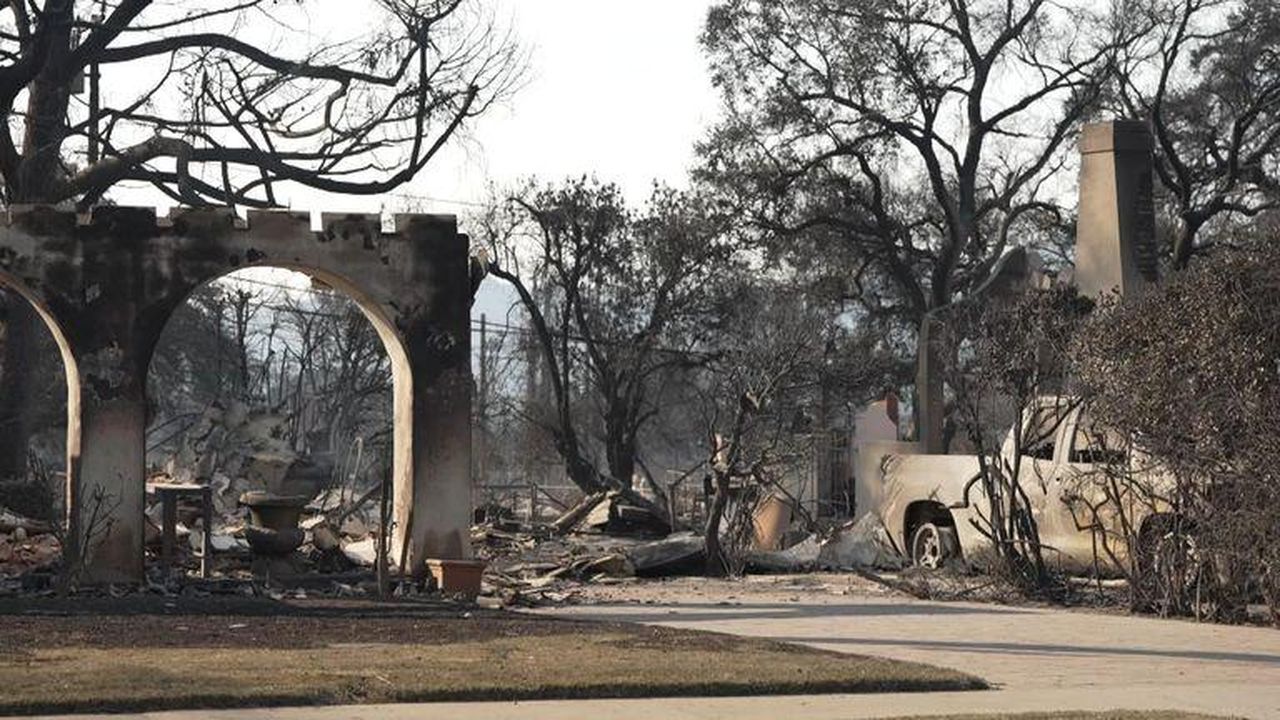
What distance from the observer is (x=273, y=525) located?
77.0 ft

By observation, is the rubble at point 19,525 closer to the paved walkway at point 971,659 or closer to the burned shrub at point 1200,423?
the paved walkway at point 971,659

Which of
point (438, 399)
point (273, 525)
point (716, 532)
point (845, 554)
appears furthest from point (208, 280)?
point (845, 554)

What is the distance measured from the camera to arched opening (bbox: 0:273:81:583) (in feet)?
70.4

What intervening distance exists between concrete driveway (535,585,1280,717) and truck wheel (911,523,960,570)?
2.18 metres

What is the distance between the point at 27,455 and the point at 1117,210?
685 inches

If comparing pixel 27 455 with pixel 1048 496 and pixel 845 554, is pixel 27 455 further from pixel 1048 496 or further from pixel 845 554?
pixel 1048 496

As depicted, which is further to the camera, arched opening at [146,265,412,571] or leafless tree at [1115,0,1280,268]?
leafless tree at [1115,0,1280,268]

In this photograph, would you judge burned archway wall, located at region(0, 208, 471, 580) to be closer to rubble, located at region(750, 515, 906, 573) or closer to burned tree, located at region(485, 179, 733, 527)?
rubble, located at region(750, 515, 906, 573)

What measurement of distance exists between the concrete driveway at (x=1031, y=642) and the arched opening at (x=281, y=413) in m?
4.43

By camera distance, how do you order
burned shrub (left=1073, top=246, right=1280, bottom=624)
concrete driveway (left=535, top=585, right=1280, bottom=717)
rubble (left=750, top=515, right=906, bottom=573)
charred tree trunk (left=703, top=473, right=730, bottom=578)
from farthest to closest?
rubble (left=750, top=515, right=906, bottom=573), charred tree trunk (left=703, top=473, right=730, bottom=578), burned shrub (left=1073, top=246, right=1280, bottom=624), concrete driveway (left=535, top=585, right=1280, bottom=717)

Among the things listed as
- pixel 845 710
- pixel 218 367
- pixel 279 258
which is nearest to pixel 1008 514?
pixel 279 258

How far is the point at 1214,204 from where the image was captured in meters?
43.2

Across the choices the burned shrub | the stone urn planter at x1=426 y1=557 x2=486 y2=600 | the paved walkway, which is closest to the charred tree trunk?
the paved walkway

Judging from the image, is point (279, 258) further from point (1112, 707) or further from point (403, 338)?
point (1112, 707)
